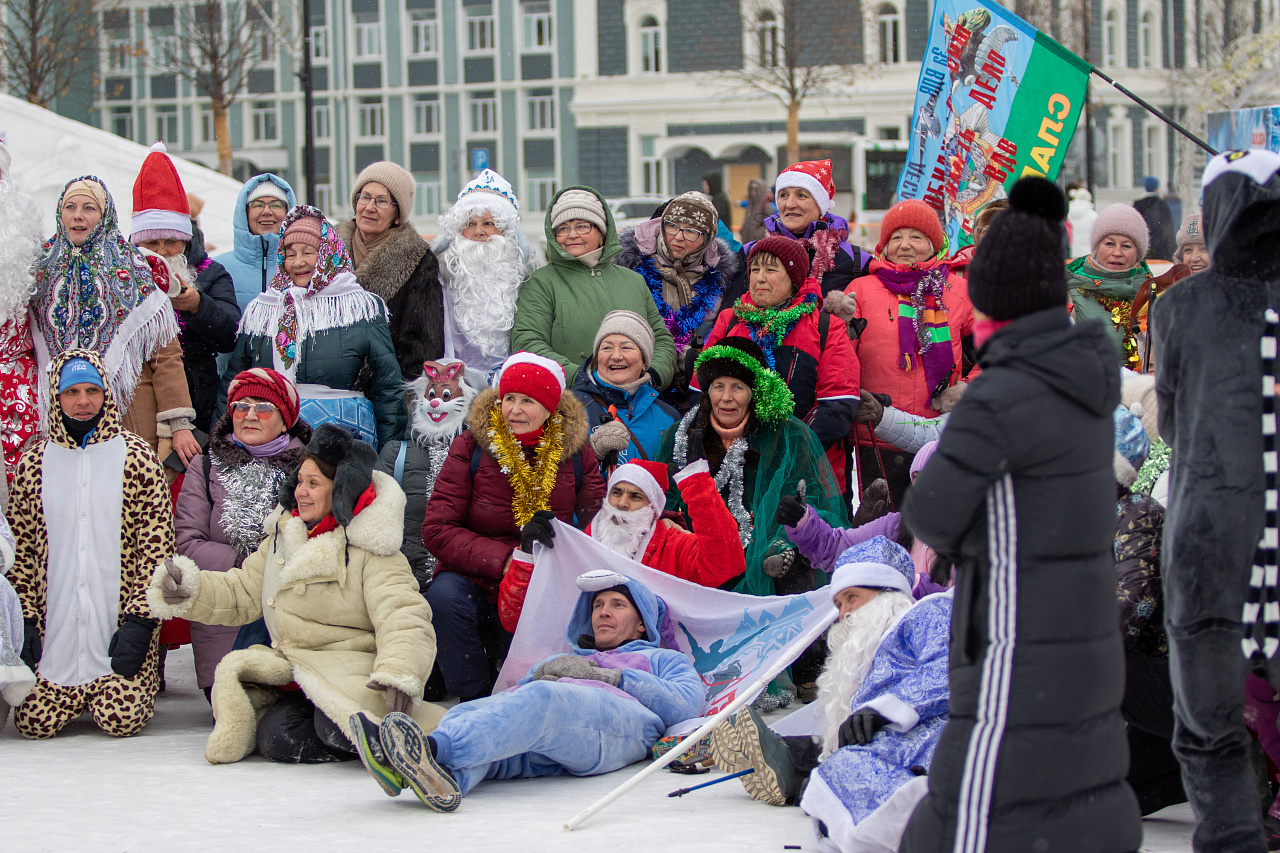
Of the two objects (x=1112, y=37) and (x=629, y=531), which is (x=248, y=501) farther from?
(x=1112, y=37)

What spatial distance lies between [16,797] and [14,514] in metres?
1.44

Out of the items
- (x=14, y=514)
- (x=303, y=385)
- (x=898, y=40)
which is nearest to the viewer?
(x=14, y=514)

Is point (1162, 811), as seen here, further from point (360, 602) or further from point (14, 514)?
point (14, 514)

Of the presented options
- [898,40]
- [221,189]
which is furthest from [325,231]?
A: [898,40]

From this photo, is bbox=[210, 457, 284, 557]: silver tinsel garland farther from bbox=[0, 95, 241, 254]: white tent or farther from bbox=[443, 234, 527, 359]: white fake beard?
bbox=[0, 95, 241, 254]: white tent

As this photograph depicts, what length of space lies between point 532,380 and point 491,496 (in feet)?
1.63

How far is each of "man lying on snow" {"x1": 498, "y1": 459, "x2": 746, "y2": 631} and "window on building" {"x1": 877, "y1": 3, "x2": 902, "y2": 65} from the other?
100 ft

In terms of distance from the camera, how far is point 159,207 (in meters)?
6.58

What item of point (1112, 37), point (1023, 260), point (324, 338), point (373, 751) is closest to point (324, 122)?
point (1112, 37)

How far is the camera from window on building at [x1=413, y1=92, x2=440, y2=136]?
3681 centimetres

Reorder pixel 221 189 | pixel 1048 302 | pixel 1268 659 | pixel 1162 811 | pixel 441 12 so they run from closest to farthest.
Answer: pixel 1048 302 → pixel 1268 659 → pixel 1162 811 → pixel 221 189 → pixel 441 12

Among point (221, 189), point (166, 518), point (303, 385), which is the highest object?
point (221, 189)

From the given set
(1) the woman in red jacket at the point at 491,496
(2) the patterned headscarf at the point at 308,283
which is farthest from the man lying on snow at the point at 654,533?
(2) the patterned headscarf at the point at 308,283

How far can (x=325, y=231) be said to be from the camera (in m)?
6.00
